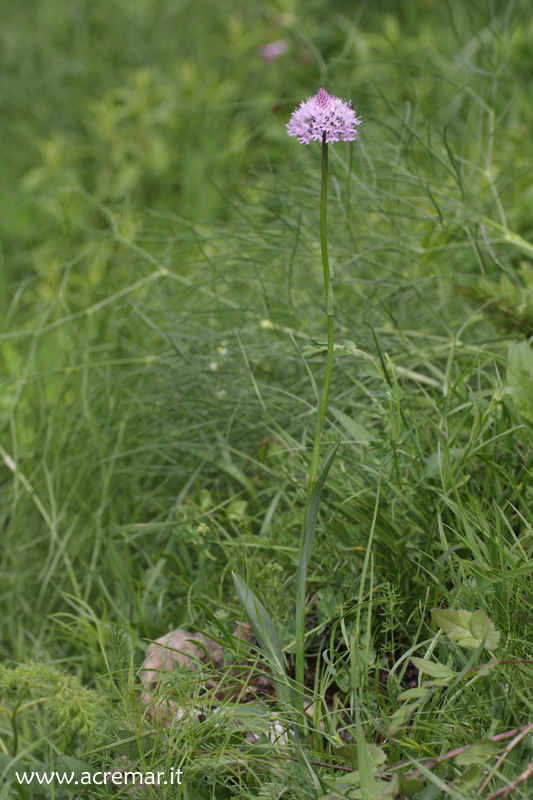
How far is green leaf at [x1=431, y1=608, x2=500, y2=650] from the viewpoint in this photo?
87cm

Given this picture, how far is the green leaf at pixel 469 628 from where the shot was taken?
87 cm

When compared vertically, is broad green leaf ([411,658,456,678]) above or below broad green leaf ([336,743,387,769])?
above

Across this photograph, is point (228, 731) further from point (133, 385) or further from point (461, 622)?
point (133, 385)

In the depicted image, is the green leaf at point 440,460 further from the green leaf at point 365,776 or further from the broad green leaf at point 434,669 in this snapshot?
the green leaf at point 365,776

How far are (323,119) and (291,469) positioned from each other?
2.38 feet

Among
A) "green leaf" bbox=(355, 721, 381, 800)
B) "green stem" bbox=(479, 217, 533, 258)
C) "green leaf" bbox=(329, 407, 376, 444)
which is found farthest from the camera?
"green stem" bbox=(479, 217, 533, 258)

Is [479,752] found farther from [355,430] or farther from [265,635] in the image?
[355,430]

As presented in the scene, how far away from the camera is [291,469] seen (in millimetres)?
1348

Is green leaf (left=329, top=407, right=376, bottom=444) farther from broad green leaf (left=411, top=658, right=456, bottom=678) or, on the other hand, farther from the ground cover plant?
broad green leaf (left=411, top=658, right=456, bottom=678)

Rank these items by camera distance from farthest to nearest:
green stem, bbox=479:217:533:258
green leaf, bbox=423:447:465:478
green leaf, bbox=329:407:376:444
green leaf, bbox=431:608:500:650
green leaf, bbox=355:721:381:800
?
green stem, bbox=479:217:533:258, green leaf, bbox=329:407:376:444, green leaf, bbox=423:447:465:478, green leaf, bbox=431:608:500:650, green leaf, bbox=355:721:381:800

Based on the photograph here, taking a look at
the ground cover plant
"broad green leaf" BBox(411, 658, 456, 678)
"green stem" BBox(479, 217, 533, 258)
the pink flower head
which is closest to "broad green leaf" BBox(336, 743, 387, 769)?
the ground cover plant

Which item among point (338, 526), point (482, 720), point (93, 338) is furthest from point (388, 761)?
point (93, 338)

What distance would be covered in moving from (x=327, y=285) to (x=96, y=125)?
2892 millimetres

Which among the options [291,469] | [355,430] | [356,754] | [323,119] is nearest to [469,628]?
[356,754]
